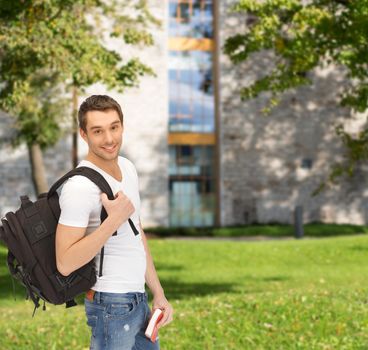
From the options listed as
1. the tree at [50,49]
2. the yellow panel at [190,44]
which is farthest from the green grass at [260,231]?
the tree at [50,49]

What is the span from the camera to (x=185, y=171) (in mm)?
33031

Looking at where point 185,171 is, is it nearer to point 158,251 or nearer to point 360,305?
point 158,251

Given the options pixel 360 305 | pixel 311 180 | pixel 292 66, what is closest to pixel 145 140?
pixel 311 180

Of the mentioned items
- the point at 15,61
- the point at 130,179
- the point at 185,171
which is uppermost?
the point at 15,61

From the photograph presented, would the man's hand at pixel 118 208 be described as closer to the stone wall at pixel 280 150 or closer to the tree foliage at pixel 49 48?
the tree foliage at pixel 49 48

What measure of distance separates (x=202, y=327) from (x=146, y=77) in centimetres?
2411

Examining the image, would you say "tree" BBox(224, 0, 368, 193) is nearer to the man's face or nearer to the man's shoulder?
the man's face

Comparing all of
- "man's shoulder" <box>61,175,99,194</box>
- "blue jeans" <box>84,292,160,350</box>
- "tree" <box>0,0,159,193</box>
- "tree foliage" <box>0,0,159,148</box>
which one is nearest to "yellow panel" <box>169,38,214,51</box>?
"tree" <box>0,0,159,193</box>

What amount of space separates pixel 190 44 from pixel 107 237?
30548 millimetres

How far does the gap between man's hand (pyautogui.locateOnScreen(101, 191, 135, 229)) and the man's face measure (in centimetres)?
25

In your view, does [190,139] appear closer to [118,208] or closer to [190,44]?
[190,44]

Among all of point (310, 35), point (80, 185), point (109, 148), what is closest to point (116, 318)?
point (80, 185)

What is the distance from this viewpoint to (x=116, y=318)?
142 inches

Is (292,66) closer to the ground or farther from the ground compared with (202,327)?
farther from the ground
